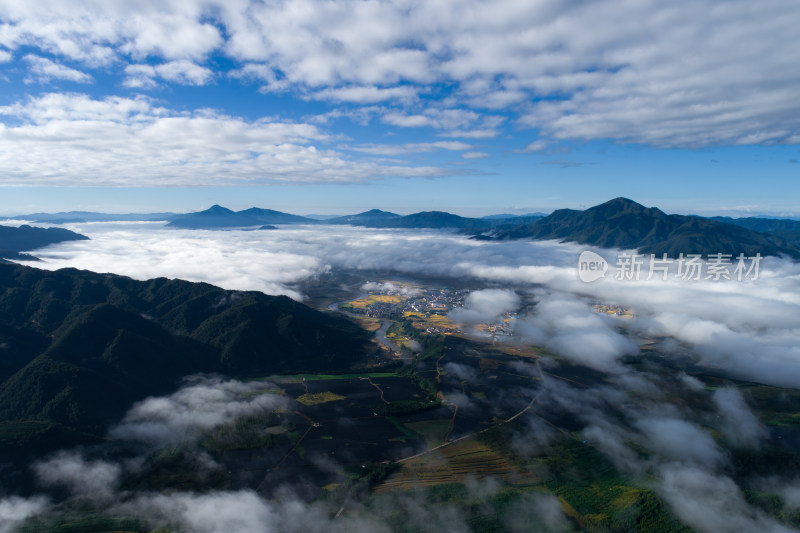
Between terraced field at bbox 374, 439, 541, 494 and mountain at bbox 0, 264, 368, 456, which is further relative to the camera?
mountain at bbox 0, 264, 368, 456

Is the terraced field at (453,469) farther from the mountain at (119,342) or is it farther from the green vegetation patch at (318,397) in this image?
the mountain at (119,342)

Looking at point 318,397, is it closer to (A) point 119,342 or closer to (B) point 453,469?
(B) point 453,469

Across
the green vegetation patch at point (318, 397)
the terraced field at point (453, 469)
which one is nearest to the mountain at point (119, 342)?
the green vegetation patch at point (318, 397)

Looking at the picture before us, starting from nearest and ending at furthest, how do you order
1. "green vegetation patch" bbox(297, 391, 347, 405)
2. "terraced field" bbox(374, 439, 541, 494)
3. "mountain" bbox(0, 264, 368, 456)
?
"terraced field" bbox(374, 439, 541, 494)
"mountain" bbox(0, 264, 368, 456)
"green vegetation patch" bbox(297, 391, 347, 405)

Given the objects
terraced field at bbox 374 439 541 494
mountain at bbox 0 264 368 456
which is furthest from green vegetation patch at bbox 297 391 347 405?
terraced field at bbox 374 439 541 494

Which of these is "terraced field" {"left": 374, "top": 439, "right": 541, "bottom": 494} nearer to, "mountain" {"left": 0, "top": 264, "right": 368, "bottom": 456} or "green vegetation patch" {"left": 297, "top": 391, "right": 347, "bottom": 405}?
"green vegetation patch" {"left": 297, "top": 391, "right": 347, "bottom": 405}

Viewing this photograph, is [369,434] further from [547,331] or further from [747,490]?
[547,331]

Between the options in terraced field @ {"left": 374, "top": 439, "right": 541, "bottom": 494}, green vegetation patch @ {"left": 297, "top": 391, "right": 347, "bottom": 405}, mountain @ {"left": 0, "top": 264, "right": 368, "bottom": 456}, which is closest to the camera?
terraced field @ {"left": 374, "top": 439, "right": 541, "bottom": 494}

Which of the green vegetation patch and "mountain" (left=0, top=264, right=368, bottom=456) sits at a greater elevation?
"mountain" (left=0, top=264, right=368, bottom=456)

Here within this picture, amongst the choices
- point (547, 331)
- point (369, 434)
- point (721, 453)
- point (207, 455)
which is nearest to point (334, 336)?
point (369, 434)
